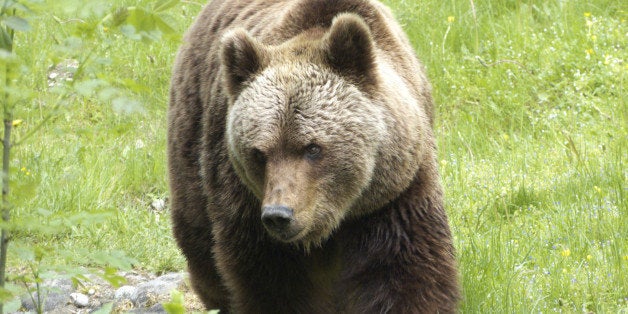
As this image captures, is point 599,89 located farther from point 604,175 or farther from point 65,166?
point 65,166

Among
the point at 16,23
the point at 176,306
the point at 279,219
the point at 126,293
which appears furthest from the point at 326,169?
the point at 126,293

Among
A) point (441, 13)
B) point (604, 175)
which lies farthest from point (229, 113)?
point (441, 13)

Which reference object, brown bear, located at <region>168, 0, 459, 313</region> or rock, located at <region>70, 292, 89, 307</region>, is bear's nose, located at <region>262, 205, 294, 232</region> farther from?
rock, located at <region>70, 292, 89, 307</region>

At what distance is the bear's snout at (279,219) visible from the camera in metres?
4.04

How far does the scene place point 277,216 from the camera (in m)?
4.04

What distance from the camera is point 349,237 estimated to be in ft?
15.6

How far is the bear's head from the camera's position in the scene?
4.30 meters

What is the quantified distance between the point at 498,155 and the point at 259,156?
3.11 m

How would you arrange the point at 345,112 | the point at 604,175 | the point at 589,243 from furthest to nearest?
the point at 604,175, the point at 589,243, the point at 345,112

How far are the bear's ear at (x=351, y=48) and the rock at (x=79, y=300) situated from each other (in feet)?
8.45

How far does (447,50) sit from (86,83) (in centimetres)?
624

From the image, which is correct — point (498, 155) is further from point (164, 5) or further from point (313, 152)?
point (164, 5)

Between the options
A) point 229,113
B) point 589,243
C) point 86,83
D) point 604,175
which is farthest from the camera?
point 604,175

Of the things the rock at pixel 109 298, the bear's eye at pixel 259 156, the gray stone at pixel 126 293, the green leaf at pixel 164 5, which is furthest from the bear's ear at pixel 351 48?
the gray stone at pixel 126 293
